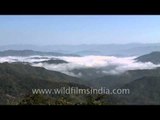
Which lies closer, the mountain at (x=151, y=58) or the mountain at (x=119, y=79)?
the mountain at (x=119, y=79)

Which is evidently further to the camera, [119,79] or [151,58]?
[151,58]

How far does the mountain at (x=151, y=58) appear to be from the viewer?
20.0 ft

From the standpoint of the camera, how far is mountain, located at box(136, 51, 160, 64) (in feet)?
20.0

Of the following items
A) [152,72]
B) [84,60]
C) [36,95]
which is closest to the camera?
[36,95]

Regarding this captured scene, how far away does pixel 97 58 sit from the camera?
5508 millimetres

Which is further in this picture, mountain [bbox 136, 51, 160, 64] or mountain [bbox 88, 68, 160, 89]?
mountain [bbox 136, 51, 160, 64]

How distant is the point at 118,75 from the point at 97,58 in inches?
25.8

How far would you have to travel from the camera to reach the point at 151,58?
635 centimetres

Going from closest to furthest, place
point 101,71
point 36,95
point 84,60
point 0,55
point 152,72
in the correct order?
point 36,95 → point 0,55 → point 84,60 → point 101,71 → point 152,72
